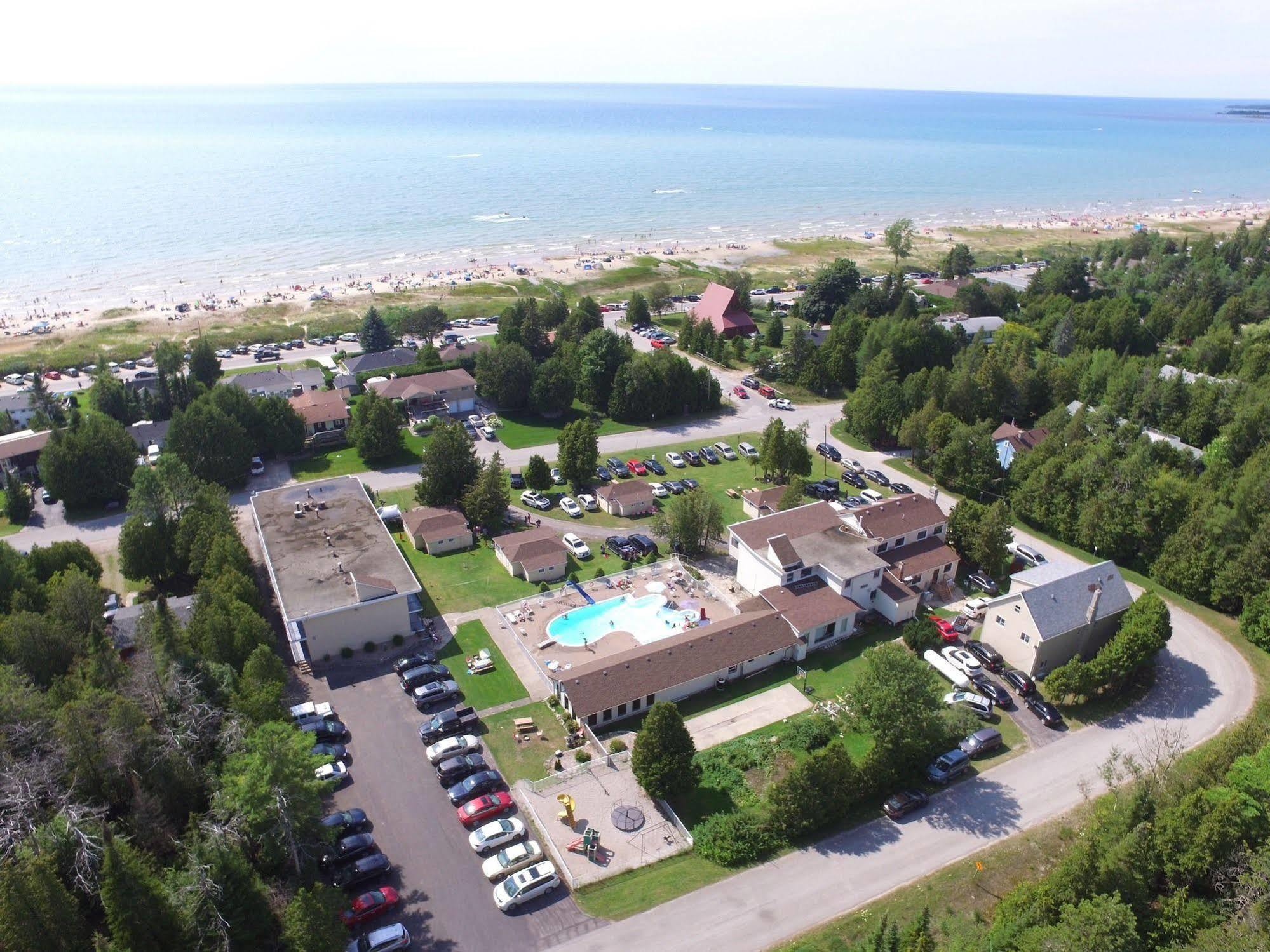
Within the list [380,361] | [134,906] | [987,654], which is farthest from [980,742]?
[380,361]

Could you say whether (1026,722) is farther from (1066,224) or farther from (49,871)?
(1066,224)

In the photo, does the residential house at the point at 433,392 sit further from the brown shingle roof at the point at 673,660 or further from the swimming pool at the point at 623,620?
the brown shingle roof at the point at 673,660

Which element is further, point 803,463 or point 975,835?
point 803,463

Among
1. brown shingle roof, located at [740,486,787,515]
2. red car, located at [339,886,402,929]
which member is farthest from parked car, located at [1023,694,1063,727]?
red car, located at [339,886,402,929]

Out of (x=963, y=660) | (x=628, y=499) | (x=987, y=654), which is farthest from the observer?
(x=628, y=499)

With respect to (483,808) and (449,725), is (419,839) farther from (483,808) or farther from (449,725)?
(449,725)

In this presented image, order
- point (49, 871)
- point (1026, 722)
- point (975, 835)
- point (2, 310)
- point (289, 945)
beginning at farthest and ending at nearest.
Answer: point (2, 310)
point (1026, 722)
point (975, 835)
point (289, 945)
point (49, 871)

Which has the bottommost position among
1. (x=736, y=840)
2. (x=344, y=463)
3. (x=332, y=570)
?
(x=344, y=463)

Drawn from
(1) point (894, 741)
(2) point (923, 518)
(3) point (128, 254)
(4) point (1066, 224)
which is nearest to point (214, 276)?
(3) point (128, 254)
